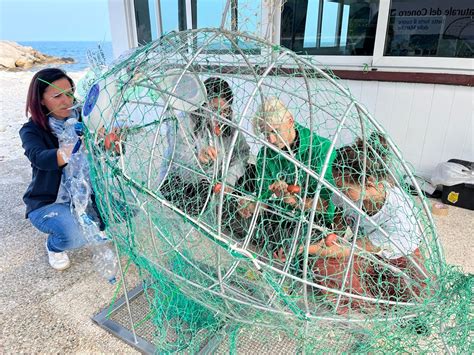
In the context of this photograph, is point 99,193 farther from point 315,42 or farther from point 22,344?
point 315,42

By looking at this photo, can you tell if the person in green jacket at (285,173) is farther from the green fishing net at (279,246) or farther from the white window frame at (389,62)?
the white window frame at (389,62)

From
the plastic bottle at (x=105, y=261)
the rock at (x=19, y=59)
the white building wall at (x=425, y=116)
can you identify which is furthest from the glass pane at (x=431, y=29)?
the rock at (x=19, y=59)

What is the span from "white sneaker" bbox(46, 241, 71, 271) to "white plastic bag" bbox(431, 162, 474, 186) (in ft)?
9.15

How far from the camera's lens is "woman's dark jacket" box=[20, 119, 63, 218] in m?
1.72

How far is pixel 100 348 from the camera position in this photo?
150 cm

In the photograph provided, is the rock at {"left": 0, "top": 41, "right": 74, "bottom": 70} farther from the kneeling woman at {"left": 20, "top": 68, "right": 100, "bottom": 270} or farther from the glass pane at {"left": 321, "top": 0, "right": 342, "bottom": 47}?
the kneeling woman at {"left": 20, "top": 68, "right": 100, "bottom": 270}

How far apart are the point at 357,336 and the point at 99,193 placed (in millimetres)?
1211

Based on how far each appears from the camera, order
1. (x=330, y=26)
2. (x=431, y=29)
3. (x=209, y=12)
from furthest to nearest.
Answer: (x=209, y=12) < (x=330, y=26) < (x=431, y=29)

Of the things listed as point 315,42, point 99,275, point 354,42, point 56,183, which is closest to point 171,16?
point 315,42

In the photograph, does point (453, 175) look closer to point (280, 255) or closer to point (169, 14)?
point (280, 255)

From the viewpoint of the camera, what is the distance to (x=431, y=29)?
2.89 meters

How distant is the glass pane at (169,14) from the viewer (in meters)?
3.86

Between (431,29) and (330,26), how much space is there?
0.85 meters

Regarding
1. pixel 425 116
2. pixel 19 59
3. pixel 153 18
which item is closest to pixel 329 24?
pixel 425 116
